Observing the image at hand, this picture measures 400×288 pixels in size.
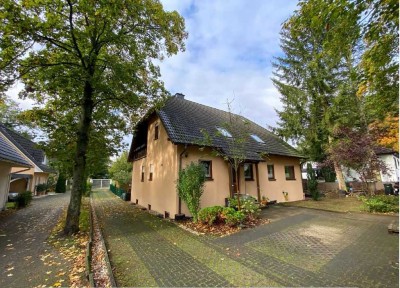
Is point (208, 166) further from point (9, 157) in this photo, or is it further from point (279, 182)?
point (9, 157)

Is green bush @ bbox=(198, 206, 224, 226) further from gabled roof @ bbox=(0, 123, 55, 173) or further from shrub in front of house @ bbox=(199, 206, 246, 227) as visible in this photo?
gabled roof @ bbox=(0, 123, 55, 173)

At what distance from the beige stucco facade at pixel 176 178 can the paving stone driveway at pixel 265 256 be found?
9.09 ft

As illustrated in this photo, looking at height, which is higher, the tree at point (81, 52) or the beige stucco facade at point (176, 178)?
the tree at point (81, 52)

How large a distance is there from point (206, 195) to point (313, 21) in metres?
8.20

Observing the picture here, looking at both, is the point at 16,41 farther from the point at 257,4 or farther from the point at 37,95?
the point at 257,4

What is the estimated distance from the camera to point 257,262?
4844 millimetres

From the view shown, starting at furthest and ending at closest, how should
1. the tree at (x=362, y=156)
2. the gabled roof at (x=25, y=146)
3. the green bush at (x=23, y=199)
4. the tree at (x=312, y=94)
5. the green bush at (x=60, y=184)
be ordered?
the green bush at (x=60, y=184) → the gabled roof at (x=25, y=146) → the tree at (x=312, y=94) → the green bush at (x=23, y=199) → the tree at (x=362, y=156)

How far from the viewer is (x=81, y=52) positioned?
27.9 feet

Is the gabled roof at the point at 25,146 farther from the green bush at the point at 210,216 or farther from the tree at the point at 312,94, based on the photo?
the tree at the point at 312,94

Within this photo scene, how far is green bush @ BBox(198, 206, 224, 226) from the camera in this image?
26.8 feet

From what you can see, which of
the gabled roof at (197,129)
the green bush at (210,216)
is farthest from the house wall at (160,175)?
the green bush at (210,216)

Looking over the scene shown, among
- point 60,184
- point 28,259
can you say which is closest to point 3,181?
point 28,259

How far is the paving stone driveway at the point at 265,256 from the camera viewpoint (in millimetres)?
4082

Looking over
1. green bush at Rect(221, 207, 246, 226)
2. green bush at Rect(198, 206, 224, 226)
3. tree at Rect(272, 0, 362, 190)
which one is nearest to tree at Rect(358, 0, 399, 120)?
green bush at Rect(221, 207, 246, 226)
